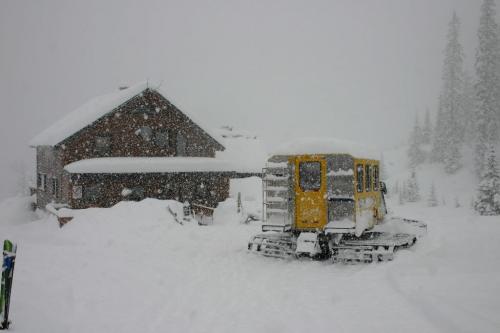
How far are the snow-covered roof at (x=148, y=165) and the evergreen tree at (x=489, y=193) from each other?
1871 cm

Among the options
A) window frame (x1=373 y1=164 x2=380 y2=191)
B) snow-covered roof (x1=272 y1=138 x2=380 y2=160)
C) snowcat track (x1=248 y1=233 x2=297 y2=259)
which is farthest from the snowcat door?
window frame (x1=373 y1=164 x2=380 y2=191)

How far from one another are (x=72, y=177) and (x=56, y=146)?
6.99ft

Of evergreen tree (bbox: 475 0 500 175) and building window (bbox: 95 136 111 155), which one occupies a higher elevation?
evergreen tree (bbox: 475 0 500 175)

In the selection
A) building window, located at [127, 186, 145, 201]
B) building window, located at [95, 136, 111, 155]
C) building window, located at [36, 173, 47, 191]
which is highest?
building window, located at [95, 136, 111, 155]

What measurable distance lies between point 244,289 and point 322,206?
443cm

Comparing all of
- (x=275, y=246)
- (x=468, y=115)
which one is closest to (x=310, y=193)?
(x=275, y=246)

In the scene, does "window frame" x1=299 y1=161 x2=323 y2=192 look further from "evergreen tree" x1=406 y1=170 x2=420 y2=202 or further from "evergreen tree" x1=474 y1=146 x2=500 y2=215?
"evergreen tree" x1=406 y1=170 x2=420 y2=202

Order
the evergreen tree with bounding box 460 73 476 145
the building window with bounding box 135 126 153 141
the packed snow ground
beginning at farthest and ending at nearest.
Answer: the evergreen tree with bounding box 460 73 476 145, the building window with bounding box 135 126 153 141, the packed snow ground

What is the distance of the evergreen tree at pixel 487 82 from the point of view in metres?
48.9

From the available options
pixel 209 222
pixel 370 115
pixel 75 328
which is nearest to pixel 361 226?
pixel 75 328

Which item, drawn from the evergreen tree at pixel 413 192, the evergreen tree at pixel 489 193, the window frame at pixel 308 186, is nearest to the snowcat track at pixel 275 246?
the window frame at pixel 308 186

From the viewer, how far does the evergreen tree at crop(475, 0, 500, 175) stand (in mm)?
48875

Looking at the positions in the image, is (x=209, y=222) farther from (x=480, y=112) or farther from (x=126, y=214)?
(x=480, y=112)

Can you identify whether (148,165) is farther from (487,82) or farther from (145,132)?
(487,82)
